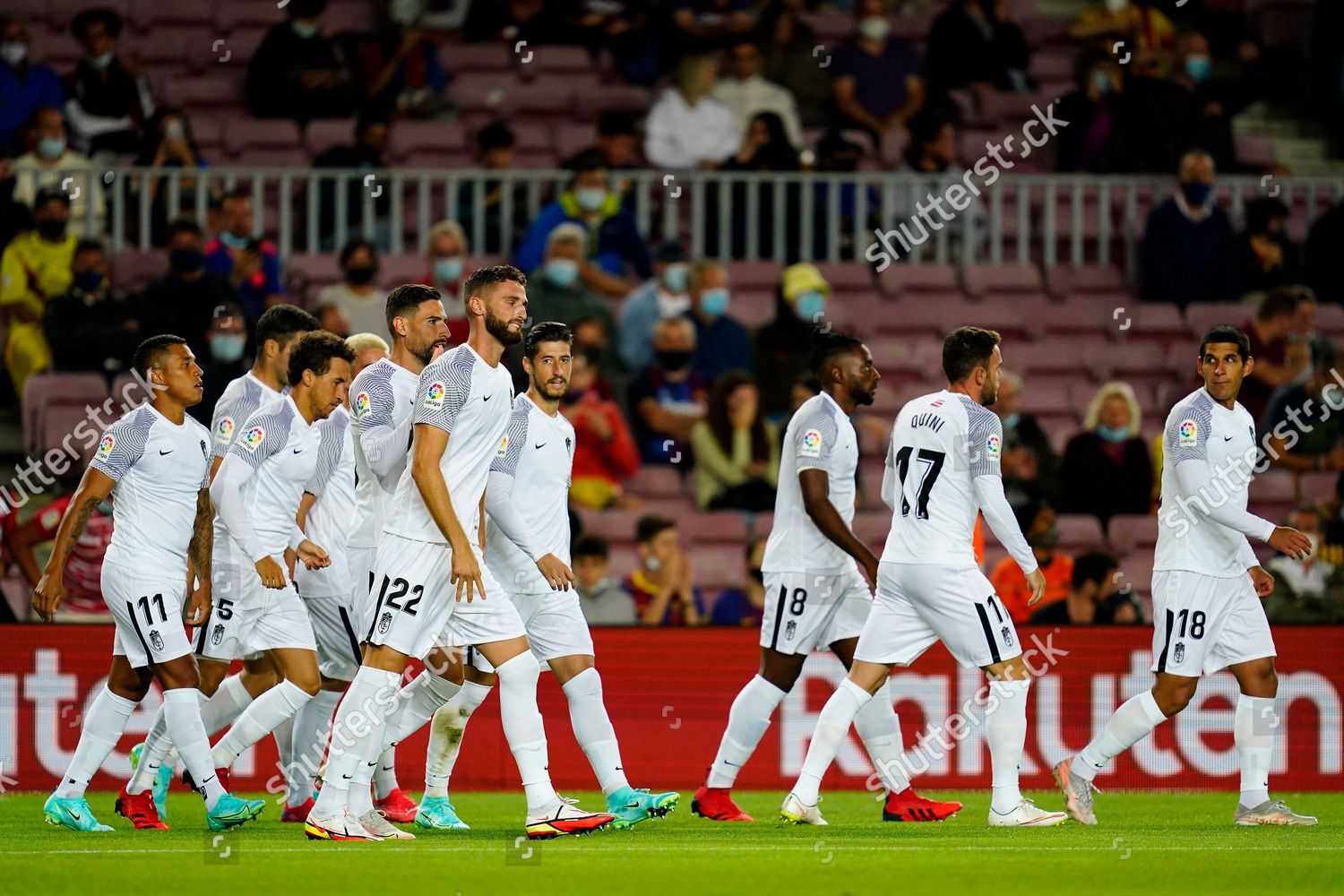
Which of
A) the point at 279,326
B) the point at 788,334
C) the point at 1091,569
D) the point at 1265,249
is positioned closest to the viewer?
the point at 279,326

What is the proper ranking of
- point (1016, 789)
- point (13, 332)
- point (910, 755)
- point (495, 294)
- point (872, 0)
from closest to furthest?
point (495, 294) → point (1016, 789) → point (910, 755) → point (13, 332) → point (872, 0)

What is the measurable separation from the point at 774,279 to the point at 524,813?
726cm

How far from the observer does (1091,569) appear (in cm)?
1309

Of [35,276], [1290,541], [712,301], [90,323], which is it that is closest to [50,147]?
[35,276]

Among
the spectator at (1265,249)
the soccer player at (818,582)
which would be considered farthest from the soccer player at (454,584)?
the spectator at (1265,249)

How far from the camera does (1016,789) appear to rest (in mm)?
9461

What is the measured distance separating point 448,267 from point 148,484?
641cm

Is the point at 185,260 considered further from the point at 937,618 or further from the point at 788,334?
the point at 937,618

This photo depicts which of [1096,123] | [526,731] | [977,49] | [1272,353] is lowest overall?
[526,731]

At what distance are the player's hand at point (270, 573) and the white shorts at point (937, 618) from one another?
2.73 meters

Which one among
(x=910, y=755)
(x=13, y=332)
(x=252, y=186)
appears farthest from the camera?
(x=252, y=186)

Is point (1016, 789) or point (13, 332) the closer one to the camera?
point (1016, 789)

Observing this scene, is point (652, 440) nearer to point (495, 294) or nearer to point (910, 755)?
point (910, 755)

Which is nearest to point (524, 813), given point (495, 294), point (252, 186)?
point (495, 294)
